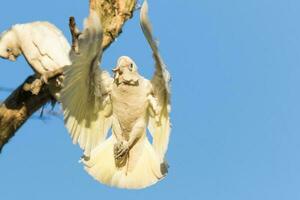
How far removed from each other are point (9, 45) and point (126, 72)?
248 cm

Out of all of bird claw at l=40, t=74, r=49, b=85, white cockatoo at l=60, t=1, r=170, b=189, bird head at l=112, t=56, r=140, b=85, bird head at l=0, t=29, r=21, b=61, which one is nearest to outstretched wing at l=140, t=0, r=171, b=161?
white cockatoo at l=60, t=1, r=170, b=189

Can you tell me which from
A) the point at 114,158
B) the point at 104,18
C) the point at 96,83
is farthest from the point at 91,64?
the point at 104,18

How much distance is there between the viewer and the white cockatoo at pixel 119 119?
29.6ft

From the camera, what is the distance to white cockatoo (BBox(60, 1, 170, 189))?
9.02 metres

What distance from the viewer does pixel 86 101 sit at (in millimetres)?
9242

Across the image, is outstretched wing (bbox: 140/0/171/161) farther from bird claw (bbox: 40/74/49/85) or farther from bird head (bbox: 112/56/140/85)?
bird claw (bbox: 40/74/49/85)

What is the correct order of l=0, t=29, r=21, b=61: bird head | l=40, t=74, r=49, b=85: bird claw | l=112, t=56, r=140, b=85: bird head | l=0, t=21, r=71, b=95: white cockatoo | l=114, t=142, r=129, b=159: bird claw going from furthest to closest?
l=0, t=29, r=21, b=61: bird head
l=0, t=21, r=71, b=95: white cockatoo
l=40, t=74, r=49, b=85: bird claw
l=114, t=142, r=129, b=159: bird claw
l=112, t=56, r=140, b=85: bird head

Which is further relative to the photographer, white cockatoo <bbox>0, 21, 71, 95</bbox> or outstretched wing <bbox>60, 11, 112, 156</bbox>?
white cockatoo <bbox>0, 21, 71, 95</bbox>

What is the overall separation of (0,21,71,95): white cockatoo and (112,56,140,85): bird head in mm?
1884

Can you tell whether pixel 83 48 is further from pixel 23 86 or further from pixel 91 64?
pixel 23 86

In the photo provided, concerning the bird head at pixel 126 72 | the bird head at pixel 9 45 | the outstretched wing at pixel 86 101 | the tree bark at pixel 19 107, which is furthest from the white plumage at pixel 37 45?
the bird head at pixel 126 72

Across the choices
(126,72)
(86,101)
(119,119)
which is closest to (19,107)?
(86,101)

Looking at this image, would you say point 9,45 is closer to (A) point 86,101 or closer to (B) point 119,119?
(A) point 86,101

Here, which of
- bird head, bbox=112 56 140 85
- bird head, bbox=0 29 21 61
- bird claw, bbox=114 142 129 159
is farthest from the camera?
bird head, bbox=0 29 21 61
